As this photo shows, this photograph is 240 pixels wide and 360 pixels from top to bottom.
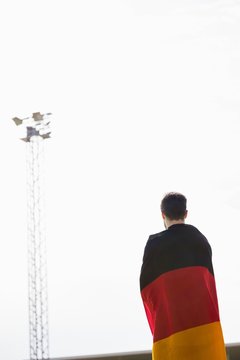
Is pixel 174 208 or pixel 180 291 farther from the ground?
pixel 174 208

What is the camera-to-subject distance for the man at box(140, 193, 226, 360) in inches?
112

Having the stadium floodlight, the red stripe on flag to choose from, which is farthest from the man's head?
the stadium floodlight

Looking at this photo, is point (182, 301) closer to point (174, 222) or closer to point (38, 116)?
point (174, 222)

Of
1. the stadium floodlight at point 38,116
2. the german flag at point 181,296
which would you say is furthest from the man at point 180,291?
the stadium floodlight at point 38,116

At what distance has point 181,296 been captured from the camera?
288cm

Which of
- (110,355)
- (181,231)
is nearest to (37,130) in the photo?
(110,355)

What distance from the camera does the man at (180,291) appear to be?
2846 millimetres

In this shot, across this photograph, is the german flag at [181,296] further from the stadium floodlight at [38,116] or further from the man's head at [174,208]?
the stadium floodlight at [38,116]

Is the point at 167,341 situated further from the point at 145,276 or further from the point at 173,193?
the point at 173,193

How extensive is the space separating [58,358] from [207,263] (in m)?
1.80

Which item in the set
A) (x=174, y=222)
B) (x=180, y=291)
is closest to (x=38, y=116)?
(x=174, y=222)

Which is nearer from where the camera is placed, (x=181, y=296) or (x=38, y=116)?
(x=181, y=296)

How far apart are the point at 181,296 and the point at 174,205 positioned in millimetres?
373

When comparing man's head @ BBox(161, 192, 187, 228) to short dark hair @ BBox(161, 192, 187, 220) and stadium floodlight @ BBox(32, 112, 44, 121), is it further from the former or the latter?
stadium floodlight @ BBox(32, 112, 44, 121)
